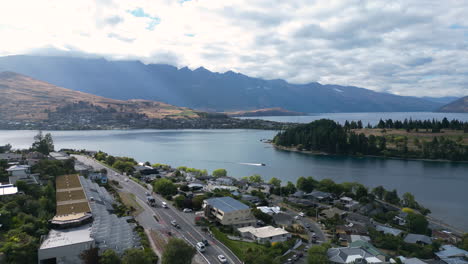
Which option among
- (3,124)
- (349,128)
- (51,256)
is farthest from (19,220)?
(3,124)

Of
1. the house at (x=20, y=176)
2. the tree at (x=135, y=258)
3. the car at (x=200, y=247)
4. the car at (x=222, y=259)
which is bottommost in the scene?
the car at (x=222, y=259)

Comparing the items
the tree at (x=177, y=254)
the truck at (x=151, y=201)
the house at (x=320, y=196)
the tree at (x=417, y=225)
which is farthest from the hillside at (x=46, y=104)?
the tree at (x=417, y=225)

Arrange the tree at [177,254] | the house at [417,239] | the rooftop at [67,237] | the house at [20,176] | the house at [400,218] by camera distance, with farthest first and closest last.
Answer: the house at [400,218], the house at [20,176], the house at [417,239], the rooftop at [67,237], the tree at [177,254]

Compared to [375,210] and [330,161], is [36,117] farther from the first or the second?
[375,210]

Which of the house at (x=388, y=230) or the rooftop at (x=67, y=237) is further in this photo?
the house at (x=388, y=230)

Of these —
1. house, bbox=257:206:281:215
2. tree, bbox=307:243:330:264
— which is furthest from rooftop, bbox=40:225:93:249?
house, bbox=257:206:281:215

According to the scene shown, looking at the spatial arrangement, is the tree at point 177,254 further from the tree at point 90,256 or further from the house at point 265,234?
the house at point 265,234

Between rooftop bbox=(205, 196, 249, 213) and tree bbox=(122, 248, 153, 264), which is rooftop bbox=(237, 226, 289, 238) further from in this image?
tree bbox=(122, 248, 153, 264)
